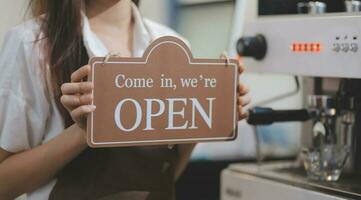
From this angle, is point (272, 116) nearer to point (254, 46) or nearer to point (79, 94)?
point (254, 46)

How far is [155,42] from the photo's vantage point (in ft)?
2.46

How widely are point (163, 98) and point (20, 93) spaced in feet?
0.66

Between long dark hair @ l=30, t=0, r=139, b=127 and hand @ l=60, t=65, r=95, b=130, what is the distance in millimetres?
79

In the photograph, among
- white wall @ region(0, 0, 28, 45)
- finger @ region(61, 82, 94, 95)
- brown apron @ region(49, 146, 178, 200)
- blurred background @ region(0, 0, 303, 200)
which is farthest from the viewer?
blurred background @ region(0, 0, 303, 200)

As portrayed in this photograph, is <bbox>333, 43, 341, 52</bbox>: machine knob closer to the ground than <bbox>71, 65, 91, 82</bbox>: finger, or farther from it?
farther from it

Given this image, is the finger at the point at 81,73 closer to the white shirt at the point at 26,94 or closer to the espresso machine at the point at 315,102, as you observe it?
the white shirt at the point at 26,94

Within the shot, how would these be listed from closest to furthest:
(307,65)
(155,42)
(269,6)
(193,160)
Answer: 1. (155,42)
2. (307,65)
3. (269,6)
4. (193,160)

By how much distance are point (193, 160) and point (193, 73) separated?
59 centimetres

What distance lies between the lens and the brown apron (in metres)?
0.79

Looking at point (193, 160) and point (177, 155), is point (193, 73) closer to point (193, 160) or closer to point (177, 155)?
point (177, 155)

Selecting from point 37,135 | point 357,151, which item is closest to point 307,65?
point 357,151

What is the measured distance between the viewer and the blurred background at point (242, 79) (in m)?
1.30

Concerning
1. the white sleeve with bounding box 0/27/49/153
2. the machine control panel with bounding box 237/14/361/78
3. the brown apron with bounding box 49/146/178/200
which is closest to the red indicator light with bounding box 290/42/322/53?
the machine control panel with bounding box 237/14/361/78

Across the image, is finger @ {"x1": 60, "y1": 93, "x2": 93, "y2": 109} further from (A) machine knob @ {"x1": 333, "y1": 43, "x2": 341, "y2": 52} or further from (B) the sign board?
(A) machine knob @ {"x1": 333, "y1": 43, "x2": 341, "y2": 52}
